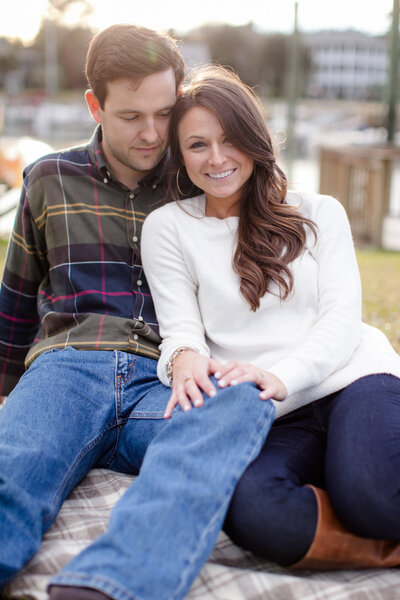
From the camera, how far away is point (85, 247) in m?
2.82

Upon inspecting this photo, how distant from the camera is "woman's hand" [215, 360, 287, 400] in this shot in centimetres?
220

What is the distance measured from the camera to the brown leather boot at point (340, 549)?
1972 millimetres

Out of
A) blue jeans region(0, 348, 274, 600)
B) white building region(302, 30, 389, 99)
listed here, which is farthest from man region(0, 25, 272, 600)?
white building region(302, 30, 389, 99)

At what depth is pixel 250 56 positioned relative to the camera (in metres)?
85.5

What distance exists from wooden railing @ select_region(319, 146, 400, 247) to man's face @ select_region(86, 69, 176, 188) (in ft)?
26.3

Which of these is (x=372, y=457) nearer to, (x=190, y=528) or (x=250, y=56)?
(x=190, y=528)

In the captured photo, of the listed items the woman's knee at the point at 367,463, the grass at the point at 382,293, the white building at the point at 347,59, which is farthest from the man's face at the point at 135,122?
the white building at the point at 347,59

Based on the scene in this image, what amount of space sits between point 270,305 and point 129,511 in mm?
976

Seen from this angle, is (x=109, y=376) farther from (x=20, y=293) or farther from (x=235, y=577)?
(x=235, y=577)

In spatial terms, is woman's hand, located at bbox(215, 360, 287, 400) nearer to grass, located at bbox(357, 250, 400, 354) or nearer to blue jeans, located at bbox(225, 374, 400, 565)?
blue jeans, located at bbox(225, 374, 400, 565)

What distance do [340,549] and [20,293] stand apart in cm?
177

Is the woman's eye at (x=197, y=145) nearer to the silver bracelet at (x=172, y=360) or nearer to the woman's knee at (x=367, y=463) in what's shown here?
the silver bracelet at (x=172, y=360)

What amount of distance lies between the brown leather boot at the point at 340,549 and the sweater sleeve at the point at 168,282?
2.59 feet

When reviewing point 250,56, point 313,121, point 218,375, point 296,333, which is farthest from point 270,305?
point 250,56
